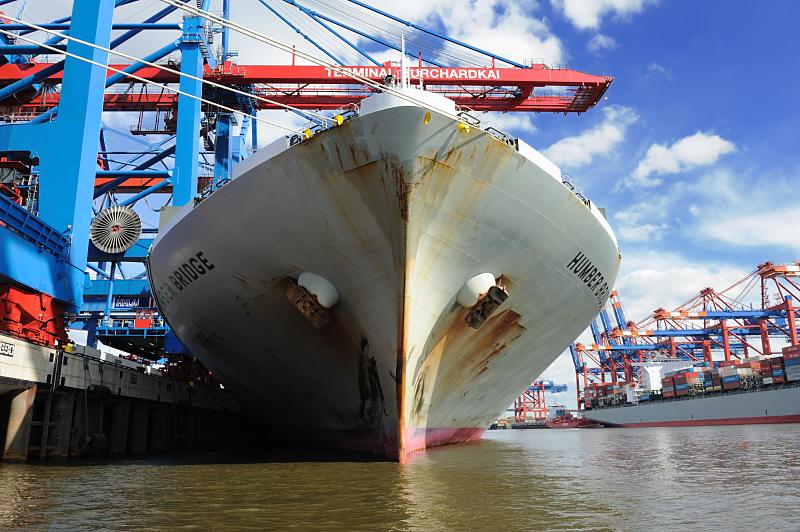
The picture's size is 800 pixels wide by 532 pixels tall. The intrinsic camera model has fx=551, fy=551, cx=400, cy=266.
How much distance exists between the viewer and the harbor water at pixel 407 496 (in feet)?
17.5

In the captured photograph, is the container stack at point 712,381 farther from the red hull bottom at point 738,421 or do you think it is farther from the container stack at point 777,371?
the container stack at point 777,371

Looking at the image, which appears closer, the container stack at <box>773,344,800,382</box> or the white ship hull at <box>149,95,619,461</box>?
the white ship hull at <box>149,95,619,461</box>

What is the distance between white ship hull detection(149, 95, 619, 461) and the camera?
980 centimetres

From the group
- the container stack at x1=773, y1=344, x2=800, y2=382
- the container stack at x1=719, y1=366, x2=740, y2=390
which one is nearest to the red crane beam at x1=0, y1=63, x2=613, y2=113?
the container stack at x1=773, y1=344, x2=800, y2=382

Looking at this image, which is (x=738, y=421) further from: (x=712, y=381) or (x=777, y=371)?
(x=712, y=381)

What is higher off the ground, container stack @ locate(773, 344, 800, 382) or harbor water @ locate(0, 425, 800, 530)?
container stack @ locate(773, 344, 800, 382)

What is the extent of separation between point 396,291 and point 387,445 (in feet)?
11.0

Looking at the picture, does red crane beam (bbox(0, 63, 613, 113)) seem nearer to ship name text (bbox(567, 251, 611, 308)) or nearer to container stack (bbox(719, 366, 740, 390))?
ship name text (bbox(567, 251, 611, 308))

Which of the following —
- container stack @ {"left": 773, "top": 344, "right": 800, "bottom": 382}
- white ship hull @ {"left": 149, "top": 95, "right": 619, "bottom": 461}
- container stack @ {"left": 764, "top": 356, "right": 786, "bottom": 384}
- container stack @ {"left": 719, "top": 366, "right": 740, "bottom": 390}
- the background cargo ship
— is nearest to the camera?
white ship hull @ {"left": 149, "top": 95, "right": 619, "bottom": 461}

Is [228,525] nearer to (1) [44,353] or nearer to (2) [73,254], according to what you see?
(1) [44,353]

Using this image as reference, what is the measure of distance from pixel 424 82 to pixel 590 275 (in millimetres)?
16595

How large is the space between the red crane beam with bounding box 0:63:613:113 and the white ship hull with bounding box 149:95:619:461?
49.5ft

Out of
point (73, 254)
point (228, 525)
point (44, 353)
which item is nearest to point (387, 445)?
point (228, 525)

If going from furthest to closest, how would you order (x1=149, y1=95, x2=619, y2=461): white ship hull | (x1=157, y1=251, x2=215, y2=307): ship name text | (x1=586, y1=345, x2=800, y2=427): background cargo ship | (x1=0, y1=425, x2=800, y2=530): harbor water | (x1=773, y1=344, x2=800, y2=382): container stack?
(x1=586, y1=345, x2=800, y2=427): background cargo ship
(x1=773, y1=344, x2=800, y2=382): container stack
(x1=157, y1=251, x2=215, y2=307): ship name text
(x1=149, y1=95, x2=619, y2=461): white ship hull
(x1=0, y1=425, x2=800, y2=530): harbor water
